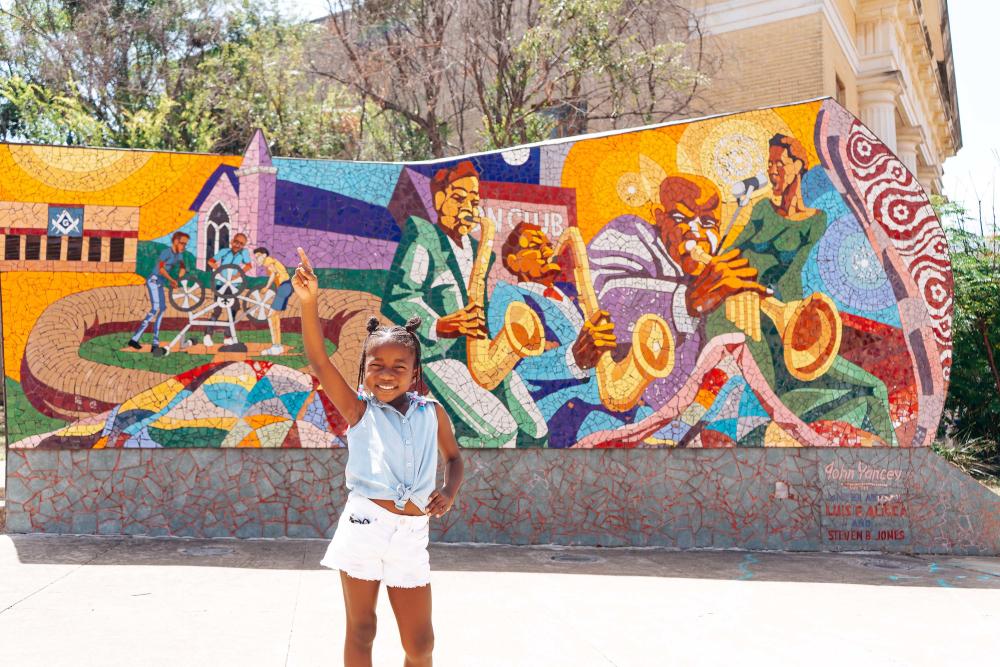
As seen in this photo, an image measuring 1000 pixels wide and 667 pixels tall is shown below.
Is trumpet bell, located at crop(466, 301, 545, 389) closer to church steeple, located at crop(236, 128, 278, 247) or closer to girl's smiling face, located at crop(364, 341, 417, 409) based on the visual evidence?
church steeple, located at crop(236, 128, 278, 247)

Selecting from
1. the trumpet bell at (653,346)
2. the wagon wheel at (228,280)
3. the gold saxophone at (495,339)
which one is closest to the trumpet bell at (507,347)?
the gold saxophone at (495,339)

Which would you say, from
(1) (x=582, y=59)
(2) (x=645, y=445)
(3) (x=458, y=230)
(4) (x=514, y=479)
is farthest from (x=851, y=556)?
(1) (x=582, y=59)

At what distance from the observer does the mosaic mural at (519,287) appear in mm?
7250

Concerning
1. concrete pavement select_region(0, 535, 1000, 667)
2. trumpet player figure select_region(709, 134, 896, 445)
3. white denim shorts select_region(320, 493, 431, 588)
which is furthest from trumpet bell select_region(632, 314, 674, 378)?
white denim shorts select_region(320, 493, 431, 588)

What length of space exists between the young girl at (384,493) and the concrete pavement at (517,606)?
4.10 feet

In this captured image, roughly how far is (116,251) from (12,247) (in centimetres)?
78

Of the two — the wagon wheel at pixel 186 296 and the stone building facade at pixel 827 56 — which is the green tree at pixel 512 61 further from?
the wagon wheel at pixel 186 296

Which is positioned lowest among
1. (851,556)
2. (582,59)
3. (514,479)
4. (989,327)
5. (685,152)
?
(851,556)

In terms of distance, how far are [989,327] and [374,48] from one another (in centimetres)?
1017

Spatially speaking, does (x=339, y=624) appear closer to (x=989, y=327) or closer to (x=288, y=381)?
(x=288, y=381)

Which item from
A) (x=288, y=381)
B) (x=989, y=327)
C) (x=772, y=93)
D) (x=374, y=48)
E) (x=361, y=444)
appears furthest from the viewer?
(x=772, y=93)

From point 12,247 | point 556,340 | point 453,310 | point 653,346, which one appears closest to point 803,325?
point 653,346

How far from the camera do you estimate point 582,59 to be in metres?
14.2

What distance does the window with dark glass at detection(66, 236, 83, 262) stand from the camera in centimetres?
723
